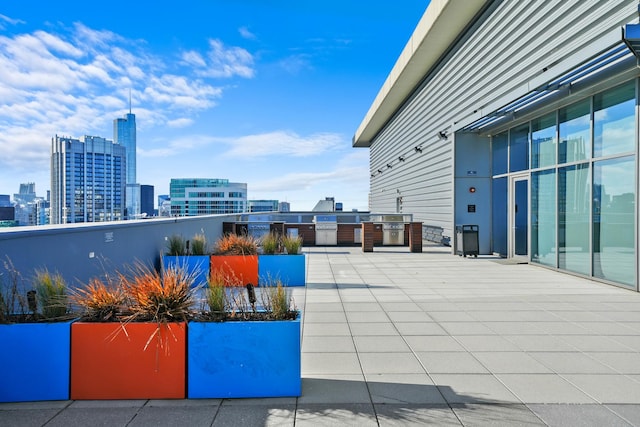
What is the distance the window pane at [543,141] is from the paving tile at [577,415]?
25.3 ft

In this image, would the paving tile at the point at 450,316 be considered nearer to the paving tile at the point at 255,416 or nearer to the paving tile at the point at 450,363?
the paving tile at the point at 450,363

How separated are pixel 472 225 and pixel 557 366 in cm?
895

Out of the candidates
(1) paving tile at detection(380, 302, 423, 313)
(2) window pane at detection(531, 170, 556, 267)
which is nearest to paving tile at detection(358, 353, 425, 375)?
(1) paving tile at detection(380, 302, 423, 313)

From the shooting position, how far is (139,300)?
3.08 metres

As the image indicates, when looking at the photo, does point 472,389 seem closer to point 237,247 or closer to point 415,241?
point 237,247

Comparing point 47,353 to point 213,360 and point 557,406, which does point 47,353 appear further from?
point 557,406

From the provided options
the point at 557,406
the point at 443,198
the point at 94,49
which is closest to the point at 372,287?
the point at 557,406

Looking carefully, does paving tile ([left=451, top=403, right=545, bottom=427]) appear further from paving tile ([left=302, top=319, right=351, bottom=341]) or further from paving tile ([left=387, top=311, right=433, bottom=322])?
paving tile ([left=387, top=311, right=433, bottom=322])

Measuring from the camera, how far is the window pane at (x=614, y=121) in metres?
6.98

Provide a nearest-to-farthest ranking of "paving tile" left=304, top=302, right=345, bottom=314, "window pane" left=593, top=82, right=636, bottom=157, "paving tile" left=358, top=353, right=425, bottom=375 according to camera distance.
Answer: "paving tile" left=358, top=353, right=425, bottom=375
"paving tile" left=304, top=302, right=345, bottom=314
"window pane" left=593, top=82, right=636, bottom=157

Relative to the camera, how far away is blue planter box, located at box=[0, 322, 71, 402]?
2.91 meters

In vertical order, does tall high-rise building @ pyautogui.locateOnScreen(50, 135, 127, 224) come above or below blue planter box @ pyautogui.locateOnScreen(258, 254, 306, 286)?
above

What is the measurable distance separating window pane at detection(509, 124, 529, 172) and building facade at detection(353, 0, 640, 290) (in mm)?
28

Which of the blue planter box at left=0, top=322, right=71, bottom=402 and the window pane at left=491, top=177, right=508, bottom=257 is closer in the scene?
the blue planter box at left=0, top=322, right=71, bottom=402
